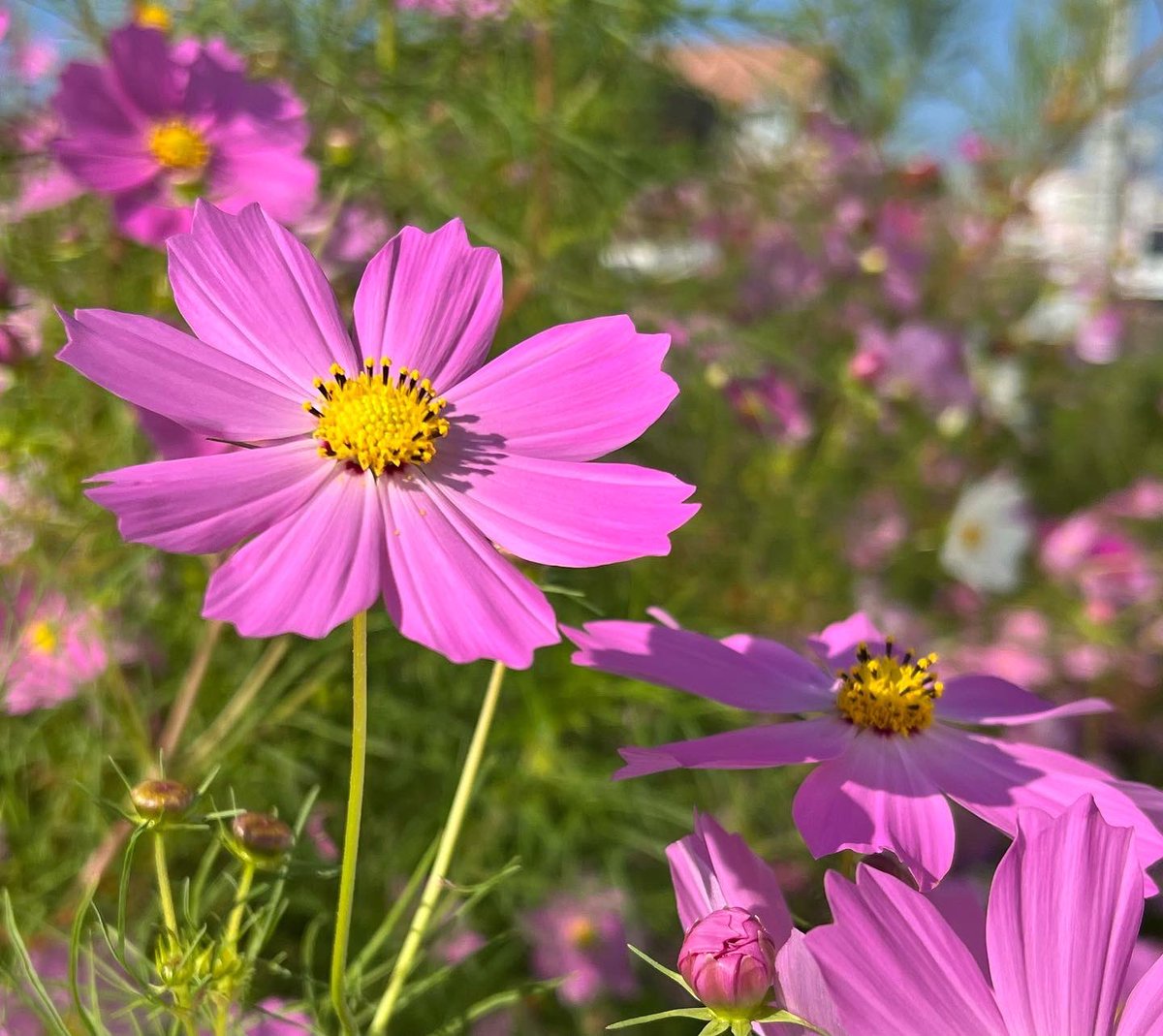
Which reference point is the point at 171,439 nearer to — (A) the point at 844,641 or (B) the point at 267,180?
(B) the point at 267,180

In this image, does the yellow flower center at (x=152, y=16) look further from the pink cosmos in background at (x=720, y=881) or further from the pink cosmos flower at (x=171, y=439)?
the pink cosmos in background at (x=720, y=881)

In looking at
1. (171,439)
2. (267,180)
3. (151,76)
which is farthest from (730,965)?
(151,76)

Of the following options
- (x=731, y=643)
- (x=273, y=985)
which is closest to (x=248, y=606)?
(x=731, y=643)

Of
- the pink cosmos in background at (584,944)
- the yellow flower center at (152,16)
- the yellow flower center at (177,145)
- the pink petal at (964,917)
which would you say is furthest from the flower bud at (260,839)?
the yellow flower center at (152,16)

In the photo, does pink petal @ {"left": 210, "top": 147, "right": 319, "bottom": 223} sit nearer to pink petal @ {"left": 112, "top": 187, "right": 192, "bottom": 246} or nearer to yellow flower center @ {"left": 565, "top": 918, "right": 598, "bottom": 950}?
pink petal @ {"left": 112, "top": 187, "right": 192, "bottom": 246}

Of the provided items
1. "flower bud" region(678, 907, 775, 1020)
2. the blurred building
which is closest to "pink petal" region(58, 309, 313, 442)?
"flower bud" region(678, 907, 775, 1020)
